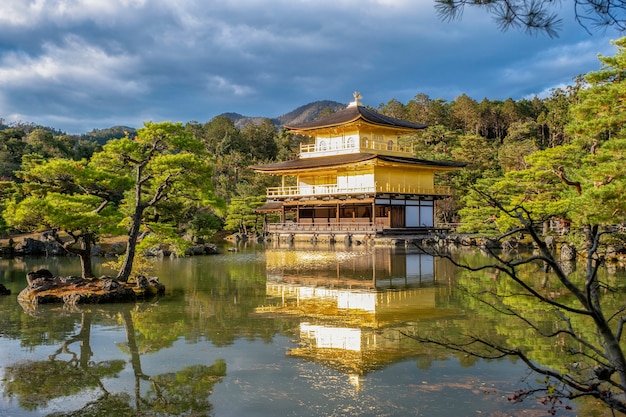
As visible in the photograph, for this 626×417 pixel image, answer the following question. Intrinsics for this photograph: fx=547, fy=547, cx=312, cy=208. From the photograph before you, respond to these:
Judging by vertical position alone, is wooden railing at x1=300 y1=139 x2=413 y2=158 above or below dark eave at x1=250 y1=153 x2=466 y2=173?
above

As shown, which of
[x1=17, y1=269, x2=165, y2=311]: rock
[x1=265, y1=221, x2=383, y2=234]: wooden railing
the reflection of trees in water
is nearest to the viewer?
the reflection of trees in water

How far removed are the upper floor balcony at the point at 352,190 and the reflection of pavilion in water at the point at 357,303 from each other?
441 inches

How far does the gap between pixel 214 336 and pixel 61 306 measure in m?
4.55

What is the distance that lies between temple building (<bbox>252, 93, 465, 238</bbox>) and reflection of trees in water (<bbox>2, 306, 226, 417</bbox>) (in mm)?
24415

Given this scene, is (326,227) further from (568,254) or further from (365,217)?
(568,254)

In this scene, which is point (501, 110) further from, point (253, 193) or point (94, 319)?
point (94, 319)

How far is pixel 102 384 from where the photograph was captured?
6.38 meters

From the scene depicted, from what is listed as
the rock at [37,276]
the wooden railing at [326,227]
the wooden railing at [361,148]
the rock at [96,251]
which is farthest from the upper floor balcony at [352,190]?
the rock at [37,276]

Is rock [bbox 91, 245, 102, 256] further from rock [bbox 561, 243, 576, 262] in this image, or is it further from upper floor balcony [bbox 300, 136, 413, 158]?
rock [bbox 561, 243, 576, 262]

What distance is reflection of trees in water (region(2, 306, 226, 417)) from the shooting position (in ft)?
18.4

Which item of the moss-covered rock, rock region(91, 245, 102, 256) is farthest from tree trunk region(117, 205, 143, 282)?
rock region(91, 245, 102, 256)

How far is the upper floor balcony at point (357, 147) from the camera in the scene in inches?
1436

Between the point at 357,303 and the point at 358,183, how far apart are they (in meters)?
23.7

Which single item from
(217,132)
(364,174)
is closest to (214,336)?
(364,174)
